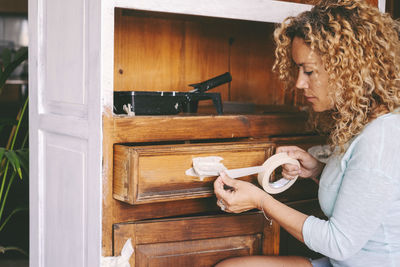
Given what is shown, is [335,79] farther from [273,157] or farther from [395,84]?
[273,157]

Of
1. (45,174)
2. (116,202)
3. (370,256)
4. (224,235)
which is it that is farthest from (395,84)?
(45,174)

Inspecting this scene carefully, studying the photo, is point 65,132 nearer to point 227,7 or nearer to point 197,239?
point 197,239

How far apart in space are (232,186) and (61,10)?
83 cm

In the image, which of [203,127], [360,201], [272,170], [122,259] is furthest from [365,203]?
Answer: [122,259]

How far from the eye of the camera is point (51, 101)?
1.65m

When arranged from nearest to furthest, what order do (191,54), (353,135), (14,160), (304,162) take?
(353,135) < (304,162) < (14,160) < (191,54)

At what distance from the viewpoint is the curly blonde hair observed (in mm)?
1210

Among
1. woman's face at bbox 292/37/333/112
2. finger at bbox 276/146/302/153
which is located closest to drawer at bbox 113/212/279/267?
finger at bbox 276/146/302/153

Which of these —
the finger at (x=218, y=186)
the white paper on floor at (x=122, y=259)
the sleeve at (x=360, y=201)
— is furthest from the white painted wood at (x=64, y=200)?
the sleeve at (x=360, y=201)

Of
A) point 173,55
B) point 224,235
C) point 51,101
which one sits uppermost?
point 173,55

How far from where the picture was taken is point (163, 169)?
1296 millimetres

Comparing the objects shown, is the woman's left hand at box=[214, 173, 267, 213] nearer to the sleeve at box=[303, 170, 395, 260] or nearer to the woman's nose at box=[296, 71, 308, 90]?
the sleeve at box=[303, 170, 395, 260]

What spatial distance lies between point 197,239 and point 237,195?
23 centimetres

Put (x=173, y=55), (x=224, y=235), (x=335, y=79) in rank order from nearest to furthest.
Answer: (x=335, y=79) → (x=224, y=235) → (x=173, y=55)
